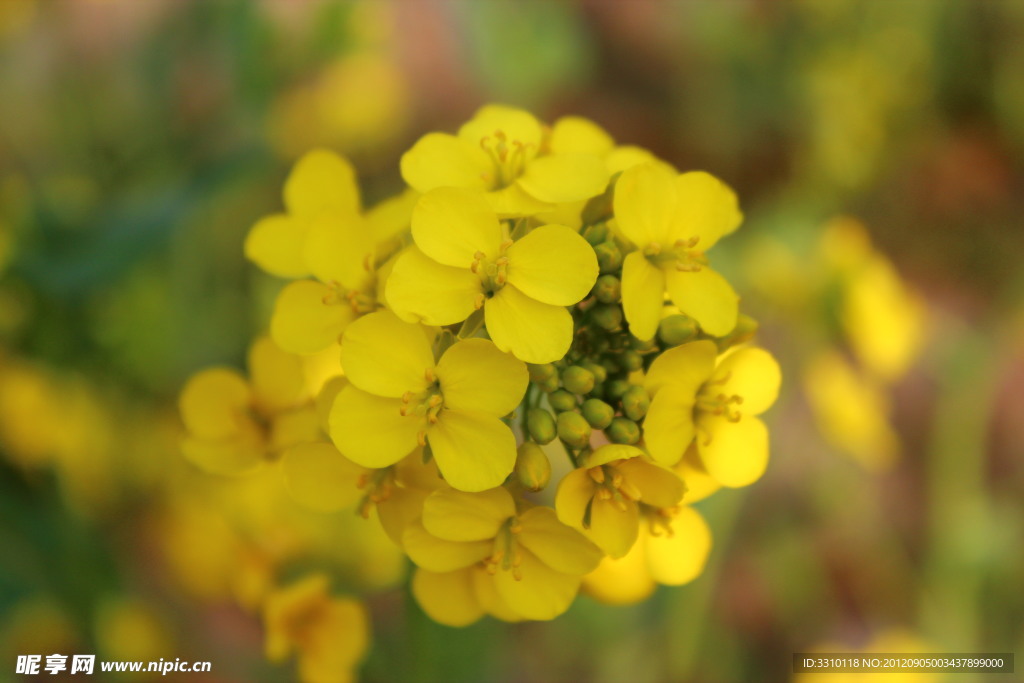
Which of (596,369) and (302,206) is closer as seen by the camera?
(596,369)

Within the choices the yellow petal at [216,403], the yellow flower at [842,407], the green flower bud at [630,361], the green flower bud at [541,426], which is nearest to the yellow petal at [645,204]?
the green flower bud at [630,361]

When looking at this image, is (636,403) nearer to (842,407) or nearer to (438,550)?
(438,550)

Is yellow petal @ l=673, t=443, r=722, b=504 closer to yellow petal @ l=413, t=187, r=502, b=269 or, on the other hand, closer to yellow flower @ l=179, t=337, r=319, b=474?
yellow petal @ l=413, t=187, r=502, b=269

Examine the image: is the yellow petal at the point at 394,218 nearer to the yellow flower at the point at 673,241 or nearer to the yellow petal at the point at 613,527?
the yellow flower at the point at 673,241

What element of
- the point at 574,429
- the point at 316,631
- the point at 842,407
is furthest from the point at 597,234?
the point at 842,407

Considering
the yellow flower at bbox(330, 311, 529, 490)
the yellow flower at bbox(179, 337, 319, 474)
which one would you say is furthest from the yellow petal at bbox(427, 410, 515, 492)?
the yellow flower at bbox(179, 337, 319, 474)
